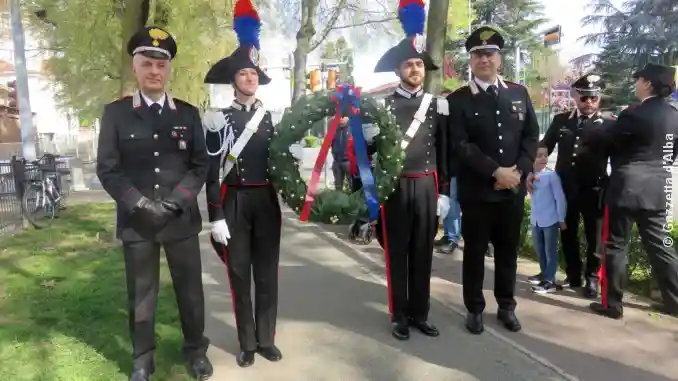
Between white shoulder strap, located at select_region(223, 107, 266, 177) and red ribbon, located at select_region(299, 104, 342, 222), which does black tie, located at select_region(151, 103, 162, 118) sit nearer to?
white shoulder strap, located at select_region(223, 107, 266, 177)

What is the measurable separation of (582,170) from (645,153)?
66 centimetres

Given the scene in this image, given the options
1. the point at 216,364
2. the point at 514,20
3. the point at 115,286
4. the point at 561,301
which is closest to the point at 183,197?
the point at 216,364

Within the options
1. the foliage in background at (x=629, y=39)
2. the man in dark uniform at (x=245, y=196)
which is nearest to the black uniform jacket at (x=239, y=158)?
the man in dark uniform at (x=245, y=196)

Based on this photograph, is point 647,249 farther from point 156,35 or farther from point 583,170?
point 156,35

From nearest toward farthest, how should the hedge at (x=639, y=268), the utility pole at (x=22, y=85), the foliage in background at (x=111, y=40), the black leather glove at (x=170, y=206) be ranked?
the black leather glove at (x=170, y=206)
the hedge at (x=639, y=268)
the foliage in background at (x=111, y=40)
the utility pole at (x=22, y=85)

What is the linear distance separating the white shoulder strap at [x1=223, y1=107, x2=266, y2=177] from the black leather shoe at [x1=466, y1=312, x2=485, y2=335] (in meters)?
2.27

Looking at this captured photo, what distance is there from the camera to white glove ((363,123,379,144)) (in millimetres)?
4133

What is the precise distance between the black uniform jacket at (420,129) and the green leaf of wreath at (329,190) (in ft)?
0.79

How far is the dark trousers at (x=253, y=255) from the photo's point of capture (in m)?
3.94

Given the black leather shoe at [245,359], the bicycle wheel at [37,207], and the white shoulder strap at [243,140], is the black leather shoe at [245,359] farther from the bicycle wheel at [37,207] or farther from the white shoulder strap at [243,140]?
the bicycle wheel at [37,207]

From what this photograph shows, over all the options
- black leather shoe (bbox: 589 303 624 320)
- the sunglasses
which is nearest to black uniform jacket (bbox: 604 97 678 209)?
black leather shoe (bbox: 589 303 624 320)

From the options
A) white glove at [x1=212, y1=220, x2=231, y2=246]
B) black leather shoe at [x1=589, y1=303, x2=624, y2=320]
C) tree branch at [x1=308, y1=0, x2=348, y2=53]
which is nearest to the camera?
white glove at [x1=212, y1=220, x2=231, y2=246]

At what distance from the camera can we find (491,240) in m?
4.65

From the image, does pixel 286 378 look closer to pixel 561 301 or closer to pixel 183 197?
pixel 183 197
